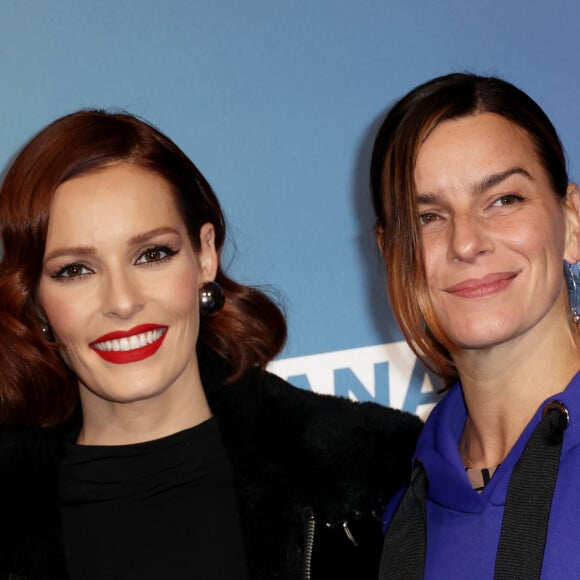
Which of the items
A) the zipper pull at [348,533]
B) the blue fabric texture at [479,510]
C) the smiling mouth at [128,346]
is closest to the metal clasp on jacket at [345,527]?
the zipper pull at [348,533]

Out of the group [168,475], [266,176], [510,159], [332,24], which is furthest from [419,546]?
[332,24]

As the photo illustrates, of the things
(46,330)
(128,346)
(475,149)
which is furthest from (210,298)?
(475,149)

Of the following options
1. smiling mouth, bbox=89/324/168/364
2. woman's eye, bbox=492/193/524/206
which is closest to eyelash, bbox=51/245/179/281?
smiling mouth, bbox=89/324/168/364

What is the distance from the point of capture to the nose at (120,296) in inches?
70.6

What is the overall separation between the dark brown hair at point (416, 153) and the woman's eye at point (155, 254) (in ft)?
1.32

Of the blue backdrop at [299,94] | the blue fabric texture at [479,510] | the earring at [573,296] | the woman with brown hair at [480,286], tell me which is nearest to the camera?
the blue fabric texture at [479,510]

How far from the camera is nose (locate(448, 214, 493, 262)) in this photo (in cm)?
164

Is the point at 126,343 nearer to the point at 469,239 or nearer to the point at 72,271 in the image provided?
the point at 72,271

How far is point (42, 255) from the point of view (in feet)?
6.01

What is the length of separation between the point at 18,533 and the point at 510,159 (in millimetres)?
1076

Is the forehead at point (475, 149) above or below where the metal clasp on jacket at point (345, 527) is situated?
above

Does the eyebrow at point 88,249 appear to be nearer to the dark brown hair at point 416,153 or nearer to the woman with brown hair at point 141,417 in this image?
the woman with brown hair at point 141,417

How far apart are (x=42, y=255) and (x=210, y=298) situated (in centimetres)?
33

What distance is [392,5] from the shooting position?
2.41m
